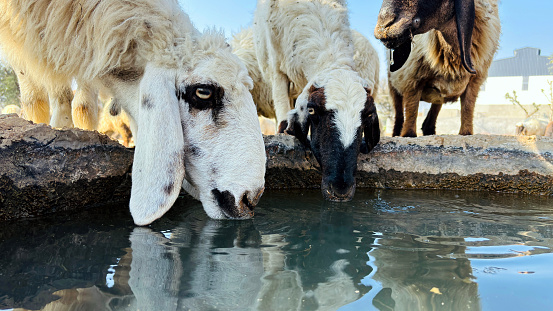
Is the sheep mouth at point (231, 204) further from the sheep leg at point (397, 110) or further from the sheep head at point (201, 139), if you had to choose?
the sheep leg at point (397, 110)

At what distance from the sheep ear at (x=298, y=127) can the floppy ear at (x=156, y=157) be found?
1.74m

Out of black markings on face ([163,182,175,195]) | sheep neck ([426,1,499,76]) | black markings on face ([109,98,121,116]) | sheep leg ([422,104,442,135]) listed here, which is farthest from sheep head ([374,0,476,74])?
black markings on face ([163,182,175,195])

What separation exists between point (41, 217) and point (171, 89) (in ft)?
3.70

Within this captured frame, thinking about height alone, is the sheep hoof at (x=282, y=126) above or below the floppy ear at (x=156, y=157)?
above

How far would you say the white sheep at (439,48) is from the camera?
186 inches

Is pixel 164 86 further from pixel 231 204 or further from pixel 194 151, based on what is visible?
pixel 231 204

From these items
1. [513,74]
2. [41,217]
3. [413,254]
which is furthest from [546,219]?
[513,74]

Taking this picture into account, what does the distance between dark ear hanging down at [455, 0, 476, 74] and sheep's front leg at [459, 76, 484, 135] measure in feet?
2.97

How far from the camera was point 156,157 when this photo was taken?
228 centimetres

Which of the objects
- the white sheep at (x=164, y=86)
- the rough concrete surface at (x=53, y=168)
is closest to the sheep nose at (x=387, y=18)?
the white sheep at (x=164, y=86)

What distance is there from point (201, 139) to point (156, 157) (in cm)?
29

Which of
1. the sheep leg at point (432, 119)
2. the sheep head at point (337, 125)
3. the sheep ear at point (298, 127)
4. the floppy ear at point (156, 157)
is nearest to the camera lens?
the floppy ear at point (156, 157)

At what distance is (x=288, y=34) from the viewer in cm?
488

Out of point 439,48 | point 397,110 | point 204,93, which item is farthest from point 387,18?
point 204,93
